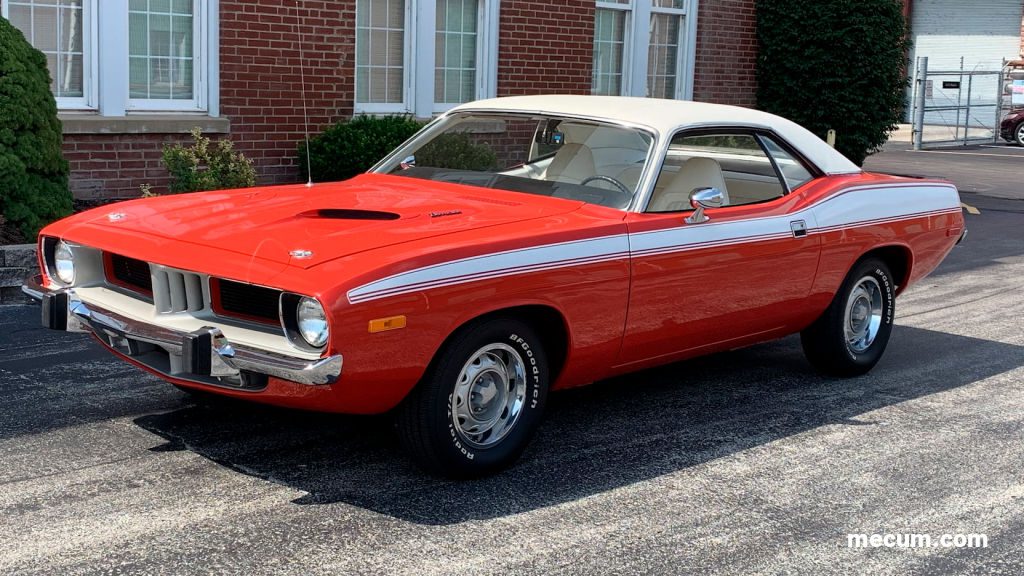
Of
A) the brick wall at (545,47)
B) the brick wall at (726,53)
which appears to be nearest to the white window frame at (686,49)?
the brick wall at (726,53)

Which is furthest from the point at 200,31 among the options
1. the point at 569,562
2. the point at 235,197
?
the point at 569,562

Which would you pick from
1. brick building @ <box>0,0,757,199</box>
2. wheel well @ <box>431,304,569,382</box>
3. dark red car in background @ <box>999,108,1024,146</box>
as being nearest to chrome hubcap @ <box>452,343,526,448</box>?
wheel well @ <box>431,304,569,382</box>

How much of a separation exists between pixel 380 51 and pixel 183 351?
28.1 feet

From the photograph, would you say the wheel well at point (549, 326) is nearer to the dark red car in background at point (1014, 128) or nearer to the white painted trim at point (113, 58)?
the white painted trim at point (113, 58)

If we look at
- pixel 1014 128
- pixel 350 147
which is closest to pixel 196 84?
pixel 350 147

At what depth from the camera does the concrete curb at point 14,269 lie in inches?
330

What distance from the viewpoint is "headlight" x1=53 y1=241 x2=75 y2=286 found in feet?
18.1

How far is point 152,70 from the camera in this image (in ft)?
36.2

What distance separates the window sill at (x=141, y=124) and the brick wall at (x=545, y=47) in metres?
3.83

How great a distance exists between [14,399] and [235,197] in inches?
56.9

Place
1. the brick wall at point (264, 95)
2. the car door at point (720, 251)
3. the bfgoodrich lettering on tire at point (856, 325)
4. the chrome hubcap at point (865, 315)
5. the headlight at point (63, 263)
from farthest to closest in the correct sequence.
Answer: the brick wall at point (264, 95) → the chrome hubcap at point (865, 315) → the bfgoodrich lettering on tire at point (856, 325) → the car door at point (720, 251) → the headlight at point (63, 263)

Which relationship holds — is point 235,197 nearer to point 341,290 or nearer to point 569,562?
point 341,290

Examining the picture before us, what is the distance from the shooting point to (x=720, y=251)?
6.02m

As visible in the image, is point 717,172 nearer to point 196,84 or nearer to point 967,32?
point 196,84
